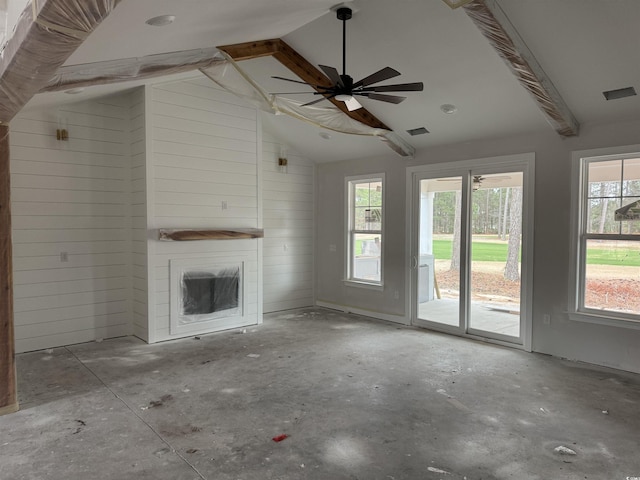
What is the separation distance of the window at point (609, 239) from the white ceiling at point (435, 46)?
511mm

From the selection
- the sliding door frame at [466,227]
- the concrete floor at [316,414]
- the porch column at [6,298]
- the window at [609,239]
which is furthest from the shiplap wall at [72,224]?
the window at [609,239]

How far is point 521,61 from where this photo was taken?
3.62 metres

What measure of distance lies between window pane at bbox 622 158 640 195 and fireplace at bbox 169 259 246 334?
453 cm

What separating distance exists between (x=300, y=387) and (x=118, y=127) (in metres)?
3.85

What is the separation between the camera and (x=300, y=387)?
3936 millimetres

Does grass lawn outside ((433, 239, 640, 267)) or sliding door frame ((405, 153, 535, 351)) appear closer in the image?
grass lawn outside ((433, 239, 640, 267))

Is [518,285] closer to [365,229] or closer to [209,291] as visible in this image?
[365,229]

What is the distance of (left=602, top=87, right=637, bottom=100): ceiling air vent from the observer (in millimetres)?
3889

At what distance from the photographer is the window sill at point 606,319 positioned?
4.27 m

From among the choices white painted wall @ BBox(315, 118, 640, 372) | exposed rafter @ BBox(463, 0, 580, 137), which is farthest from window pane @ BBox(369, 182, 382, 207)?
exposed rafter @ BBox(463, 0, 580, 137)

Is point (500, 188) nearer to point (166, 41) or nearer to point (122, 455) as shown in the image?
point (166, 41)

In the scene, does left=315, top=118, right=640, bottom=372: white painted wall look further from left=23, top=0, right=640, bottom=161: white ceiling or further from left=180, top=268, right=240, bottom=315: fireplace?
left=180, top=268, right=240, bottom=315: fireplace

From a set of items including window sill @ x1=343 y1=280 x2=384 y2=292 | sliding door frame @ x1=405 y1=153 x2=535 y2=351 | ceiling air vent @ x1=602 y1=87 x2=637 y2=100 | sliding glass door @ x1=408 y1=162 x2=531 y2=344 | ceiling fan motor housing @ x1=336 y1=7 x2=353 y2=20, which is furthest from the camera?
window sill @ x1=343 y1=280 x2=384 y2=292

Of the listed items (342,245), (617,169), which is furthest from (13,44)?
(342,245)
